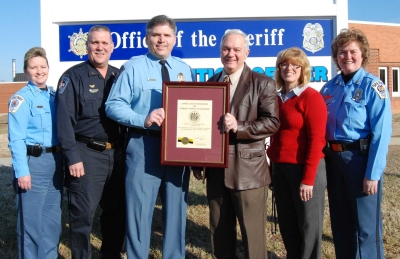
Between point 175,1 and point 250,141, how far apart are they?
7.41 ft

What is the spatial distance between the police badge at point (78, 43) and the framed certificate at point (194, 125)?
2.15m

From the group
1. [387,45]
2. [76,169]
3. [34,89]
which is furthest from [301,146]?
[387,45]

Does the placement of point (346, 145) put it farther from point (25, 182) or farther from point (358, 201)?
point (25, 182)

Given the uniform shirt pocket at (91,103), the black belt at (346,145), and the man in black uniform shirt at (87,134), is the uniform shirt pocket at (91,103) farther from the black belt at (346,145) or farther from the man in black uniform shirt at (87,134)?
the black belt at (346,145)

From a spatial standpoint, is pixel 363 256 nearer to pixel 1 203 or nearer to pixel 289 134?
pixel 289 134

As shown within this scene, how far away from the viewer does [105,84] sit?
3.36m

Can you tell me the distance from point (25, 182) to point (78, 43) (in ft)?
6.59

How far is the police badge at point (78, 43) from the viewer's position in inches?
180

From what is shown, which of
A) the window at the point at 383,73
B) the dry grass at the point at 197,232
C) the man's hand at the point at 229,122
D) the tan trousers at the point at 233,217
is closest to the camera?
the man's hand at the point at 229,122

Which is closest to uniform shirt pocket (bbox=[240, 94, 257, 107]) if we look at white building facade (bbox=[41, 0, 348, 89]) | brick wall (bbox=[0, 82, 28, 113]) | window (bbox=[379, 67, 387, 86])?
white building facade (bbox=[41, 0, 348, 89])

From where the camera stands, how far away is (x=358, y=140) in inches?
118

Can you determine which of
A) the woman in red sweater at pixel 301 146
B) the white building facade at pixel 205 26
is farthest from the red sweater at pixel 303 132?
the white building facade at pixel 205 26

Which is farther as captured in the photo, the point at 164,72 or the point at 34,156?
the point at 34,156

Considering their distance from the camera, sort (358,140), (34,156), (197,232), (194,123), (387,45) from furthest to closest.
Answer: (387,45), (197,232), (34,156), (358,140), (194,123)
